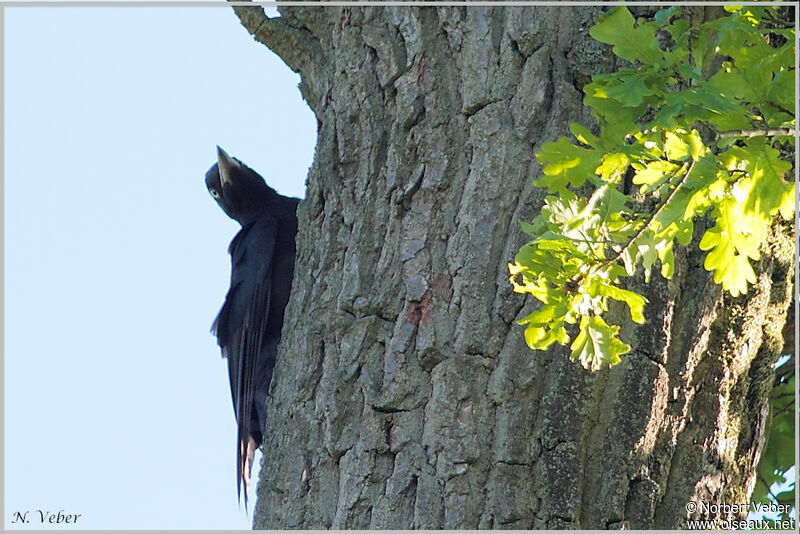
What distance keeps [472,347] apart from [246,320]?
2.25 m

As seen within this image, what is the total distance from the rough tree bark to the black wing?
51.1 inches

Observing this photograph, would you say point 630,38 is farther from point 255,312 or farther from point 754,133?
point 255,312

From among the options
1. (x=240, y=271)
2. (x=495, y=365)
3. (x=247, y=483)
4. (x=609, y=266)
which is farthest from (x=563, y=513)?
(x=240, y=271)

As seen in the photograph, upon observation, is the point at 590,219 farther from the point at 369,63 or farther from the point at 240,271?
the point at 240,271

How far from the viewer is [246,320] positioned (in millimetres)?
4711

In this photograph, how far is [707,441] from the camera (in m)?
2.71

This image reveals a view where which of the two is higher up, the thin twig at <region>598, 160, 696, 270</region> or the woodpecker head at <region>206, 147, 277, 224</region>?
the woodpecker head at <region>206, 147, 277, 224</region>

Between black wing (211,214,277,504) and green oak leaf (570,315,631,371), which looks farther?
black wing (211,214,277,504)

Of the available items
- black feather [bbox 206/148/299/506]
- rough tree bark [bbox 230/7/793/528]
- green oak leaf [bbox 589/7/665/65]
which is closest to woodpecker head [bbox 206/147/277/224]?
black feather [bbox 206/148/299/506]

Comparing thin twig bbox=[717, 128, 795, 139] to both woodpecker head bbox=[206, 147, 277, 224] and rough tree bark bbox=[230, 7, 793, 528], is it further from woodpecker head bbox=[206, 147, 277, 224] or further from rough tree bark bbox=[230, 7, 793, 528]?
woodpecker head bbox=[206, 147, 277, 224]

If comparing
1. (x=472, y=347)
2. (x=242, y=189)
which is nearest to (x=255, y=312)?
(x=242, y=189)

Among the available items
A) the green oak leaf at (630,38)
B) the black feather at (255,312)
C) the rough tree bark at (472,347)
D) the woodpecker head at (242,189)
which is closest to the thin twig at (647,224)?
the green oak leaf at (630,38)

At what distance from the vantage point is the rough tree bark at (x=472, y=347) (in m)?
2.58

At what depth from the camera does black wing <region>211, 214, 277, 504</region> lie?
14.6 feet
